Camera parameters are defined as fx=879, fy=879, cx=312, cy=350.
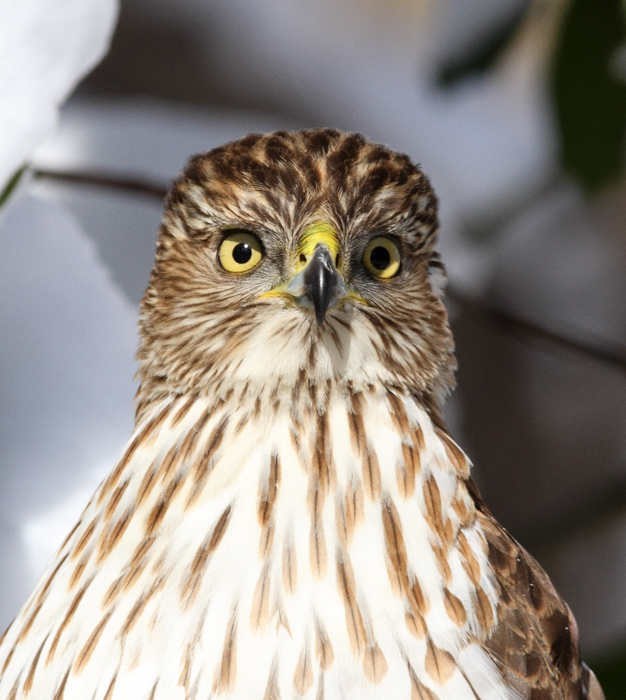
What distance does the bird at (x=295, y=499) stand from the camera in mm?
861

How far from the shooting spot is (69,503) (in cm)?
115

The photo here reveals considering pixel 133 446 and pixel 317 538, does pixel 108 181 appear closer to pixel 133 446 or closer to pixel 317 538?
pixel 133 446

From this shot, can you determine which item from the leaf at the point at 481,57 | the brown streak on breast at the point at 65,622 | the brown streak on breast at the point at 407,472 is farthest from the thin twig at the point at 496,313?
the brown streak on breast at the point at 65,622

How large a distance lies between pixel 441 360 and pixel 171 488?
14.2 inches

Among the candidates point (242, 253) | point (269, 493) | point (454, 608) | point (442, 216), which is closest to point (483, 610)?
point (454, 608)

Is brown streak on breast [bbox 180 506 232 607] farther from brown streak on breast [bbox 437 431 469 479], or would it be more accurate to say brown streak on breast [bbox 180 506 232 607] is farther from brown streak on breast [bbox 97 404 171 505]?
brown streak on breast [bbox 437 431 469 479]

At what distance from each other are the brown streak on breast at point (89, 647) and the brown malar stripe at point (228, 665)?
0.13 m

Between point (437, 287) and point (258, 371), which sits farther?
point (437, 287)

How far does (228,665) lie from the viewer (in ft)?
2.77

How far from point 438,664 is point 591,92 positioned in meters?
1.01

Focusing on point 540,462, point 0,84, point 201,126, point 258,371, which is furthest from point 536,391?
point 0,84

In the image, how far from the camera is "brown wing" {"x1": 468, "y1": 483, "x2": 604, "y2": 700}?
3.00ft

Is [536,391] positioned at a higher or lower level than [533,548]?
higher

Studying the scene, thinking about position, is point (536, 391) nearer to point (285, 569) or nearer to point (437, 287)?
point (437, 287)
